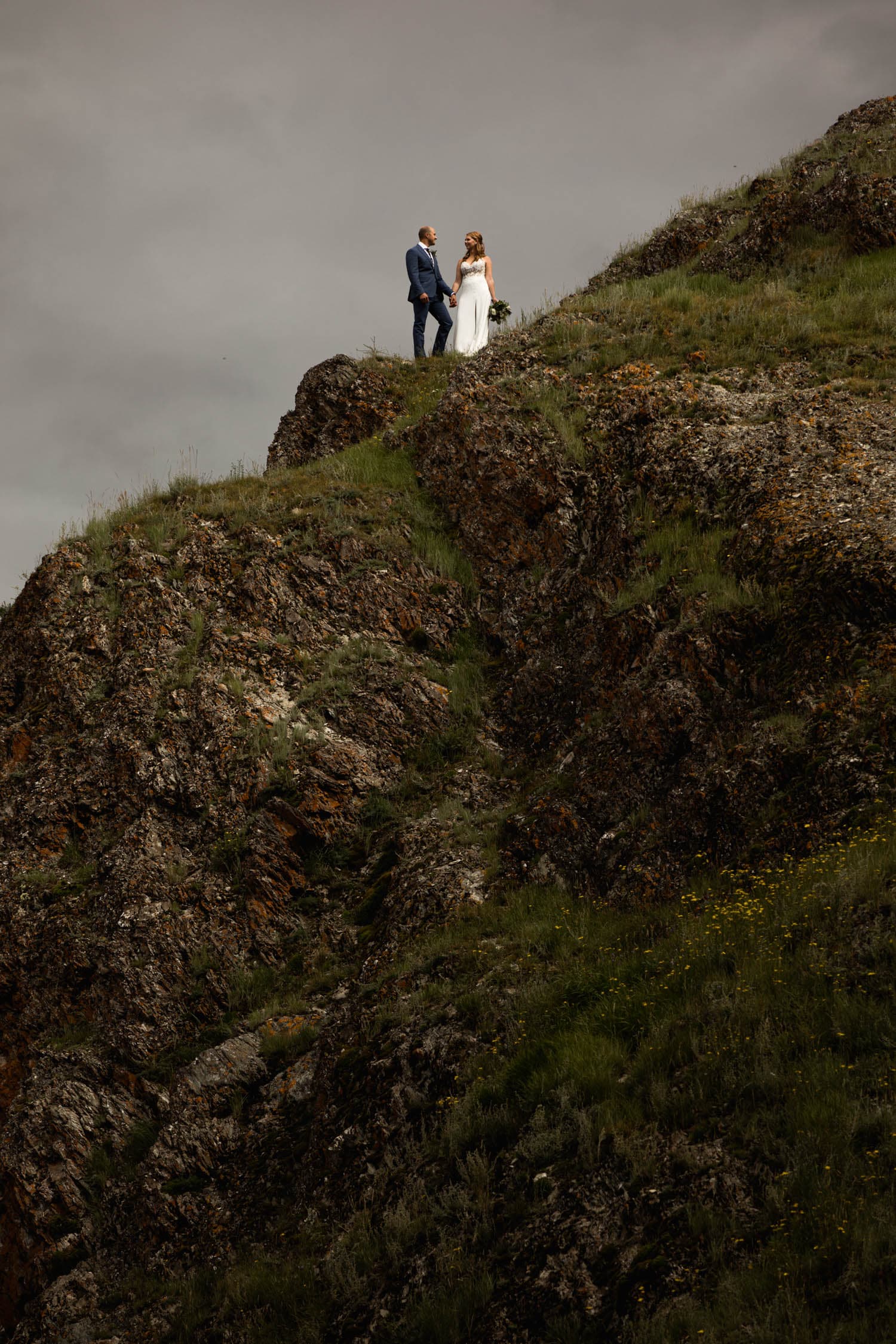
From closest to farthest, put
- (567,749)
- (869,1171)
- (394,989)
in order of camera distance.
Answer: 1. (869,1171)
2. (394,989)
3. (567,749)

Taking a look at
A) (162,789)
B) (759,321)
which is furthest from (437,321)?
(162,789)

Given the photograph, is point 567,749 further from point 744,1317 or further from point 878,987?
point 744,1317

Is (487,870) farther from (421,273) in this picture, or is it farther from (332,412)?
(421,273)

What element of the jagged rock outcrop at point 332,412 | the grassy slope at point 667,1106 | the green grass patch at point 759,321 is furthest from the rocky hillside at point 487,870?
the jagged rock outcrop at point 332,412

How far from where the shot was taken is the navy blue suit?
21.0 metres

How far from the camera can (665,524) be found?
41.5ft

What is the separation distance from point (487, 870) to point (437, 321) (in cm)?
1499

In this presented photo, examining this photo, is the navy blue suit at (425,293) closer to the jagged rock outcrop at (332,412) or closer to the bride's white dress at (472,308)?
the bride's white dress at (472,308)

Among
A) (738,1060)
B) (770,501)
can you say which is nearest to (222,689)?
(770,501)

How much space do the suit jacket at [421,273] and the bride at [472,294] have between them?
561mm

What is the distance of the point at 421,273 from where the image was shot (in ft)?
68.9

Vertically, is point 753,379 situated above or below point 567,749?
above

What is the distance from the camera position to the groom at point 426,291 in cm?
2097

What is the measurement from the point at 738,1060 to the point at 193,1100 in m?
5.22
